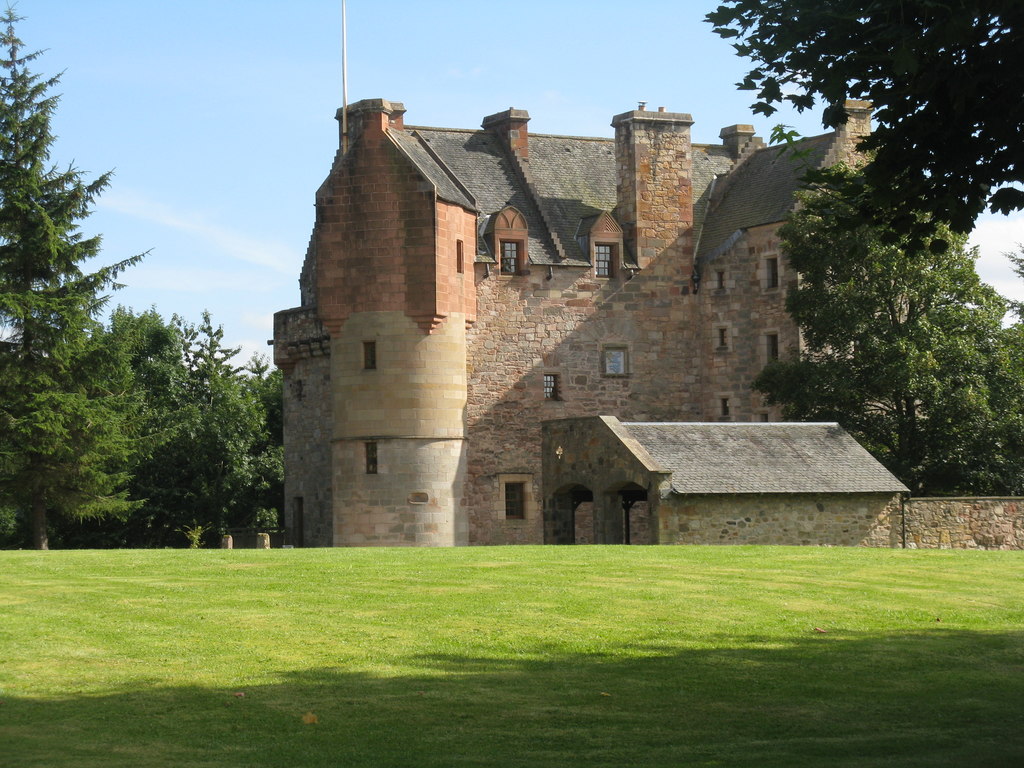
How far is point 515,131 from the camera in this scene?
165 feet

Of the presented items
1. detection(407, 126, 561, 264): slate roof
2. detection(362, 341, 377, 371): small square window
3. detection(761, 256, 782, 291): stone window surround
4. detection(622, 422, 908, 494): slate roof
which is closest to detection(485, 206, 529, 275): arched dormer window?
detection(407, 126, 561, 264): slate roof

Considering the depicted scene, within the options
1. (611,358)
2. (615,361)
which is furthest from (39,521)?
(615,361)

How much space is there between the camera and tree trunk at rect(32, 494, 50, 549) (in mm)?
43625

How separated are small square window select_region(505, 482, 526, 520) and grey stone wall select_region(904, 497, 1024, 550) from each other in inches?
509

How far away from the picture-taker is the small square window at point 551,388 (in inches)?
1874

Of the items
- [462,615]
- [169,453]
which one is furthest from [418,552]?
[169,453]

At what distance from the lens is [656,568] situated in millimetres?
24000

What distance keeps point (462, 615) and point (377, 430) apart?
24484 millimetres

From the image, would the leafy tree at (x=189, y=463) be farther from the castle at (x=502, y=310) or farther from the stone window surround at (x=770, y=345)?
the stone window surround at (x=770, y=345)

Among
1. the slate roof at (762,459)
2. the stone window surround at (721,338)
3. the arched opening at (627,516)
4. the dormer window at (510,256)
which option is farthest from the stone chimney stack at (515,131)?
the slate roof at (762,459)

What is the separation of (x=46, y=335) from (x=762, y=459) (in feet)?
67.8

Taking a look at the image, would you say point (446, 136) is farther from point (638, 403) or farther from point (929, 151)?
point (929, 151)

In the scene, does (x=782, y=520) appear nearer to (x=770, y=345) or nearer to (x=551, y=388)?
(x=770, y=345)

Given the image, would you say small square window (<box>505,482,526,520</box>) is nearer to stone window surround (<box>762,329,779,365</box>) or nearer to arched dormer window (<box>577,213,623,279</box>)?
arched dormer window (<box>577,213,623,279</box>)
